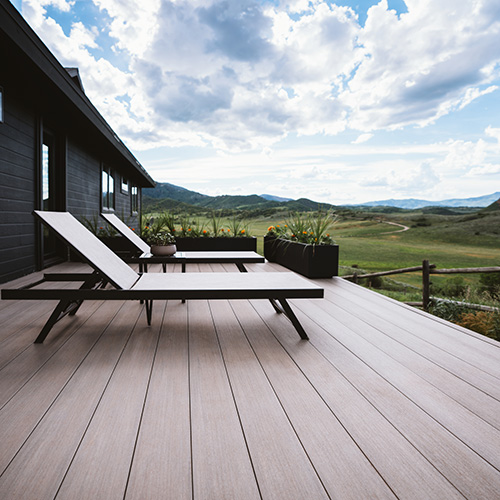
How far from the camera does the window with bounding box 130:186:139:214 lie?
14383 mm

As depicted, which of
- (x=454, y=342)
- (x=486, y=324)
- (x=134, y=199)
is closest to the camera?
(x=454, y=342)

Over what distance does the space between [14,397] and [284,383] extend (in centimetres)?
126

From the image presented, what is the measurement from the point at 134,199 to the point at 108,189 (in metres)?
5.12

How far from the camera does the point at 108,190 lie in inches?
404

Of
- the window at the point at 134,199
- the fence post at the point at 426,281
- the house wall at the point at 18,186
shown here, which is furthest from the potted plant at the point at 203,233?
the window at the point at 134,199

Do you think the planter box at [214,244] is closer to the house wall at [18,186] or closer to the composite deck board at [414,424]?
the house wall at [18,186]

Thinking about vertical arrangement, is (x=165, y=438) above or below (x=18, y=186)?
below

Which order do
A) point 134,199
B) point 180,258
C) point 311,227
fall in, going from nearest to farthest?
point 180,258 → point 311,227 → point 134,199

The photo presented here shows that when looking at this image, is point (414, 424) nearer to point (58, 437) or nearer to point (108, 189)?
point (58, 437)

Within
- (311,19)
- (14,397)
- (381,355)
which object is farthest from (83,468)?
(311,19)

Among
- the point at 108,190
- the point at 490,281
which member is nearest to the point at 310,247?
the point at 490,281

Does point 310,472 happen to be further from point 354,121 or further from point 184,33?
point 354,121

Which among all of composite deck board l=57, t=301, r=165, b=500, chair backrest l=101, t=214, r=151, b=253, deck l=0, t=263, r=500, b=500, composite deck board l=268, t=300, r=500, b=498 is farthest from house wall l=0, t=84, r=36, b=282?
composite deck board l=268, t=300, r=500, b=498

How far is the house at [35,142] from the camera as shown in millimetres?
4016
